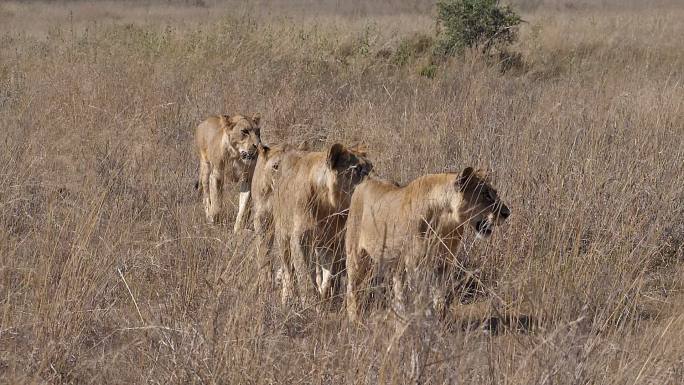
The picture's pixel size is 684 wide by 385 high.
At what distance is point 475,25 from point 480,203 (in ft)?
40.3

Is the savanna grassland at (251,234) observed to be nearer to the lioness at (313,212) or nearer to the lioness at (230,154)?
the lioness at (230,154)

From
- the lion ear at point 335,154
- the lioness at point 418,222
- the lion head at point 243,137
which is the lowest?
the lion head at point 243,137

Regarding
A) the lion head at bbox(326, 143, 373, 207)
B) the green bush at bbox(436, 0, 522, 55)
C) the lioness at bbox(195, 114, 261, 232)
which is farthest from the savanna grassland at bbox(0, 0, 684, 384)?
the green bush at bbox(436, 0, 522, 55)

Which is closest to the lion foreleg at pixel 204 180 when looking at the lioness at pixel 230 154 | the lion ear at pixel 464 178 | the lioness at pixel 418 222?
the lioness at pixel 230 154

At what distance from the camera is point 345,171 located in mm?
5797

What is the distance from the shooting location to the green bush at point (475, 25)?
16.5 meters

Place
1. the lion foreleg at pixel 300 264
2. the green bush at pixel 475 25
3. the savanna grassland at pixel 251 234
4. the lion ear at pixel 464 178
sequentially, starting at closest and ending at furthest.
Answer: the savanna grassland at pixel 251 234 → the lion ear at pixel 464 178 → the lion foreleg at pixel 300 264 → the green bush at pixel 475 25

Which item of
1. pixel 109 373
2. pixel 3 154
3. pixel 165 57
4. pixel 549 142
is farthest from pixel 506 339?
pixel 165 57

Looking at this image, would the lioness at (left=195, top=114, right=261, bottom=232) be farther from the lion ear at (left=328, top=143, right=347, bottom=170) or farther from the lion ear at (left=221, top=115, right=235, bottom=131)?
the lion ear at (left=328, top=143, right=347, bottom=170)

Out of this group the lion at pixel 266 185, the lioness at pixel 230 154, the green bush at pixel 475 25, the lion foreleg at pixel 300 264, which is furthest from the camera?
the green bush at pixel 475 25

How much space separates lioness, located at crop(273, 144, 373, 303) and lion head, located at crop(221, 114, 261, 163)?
1931 mm

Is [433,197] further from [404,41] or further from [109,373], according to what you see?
[404,41]

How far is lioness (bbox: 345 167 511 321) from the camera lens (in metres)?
4.93

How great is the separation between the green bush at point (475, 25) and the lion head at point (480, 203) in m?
11.6
